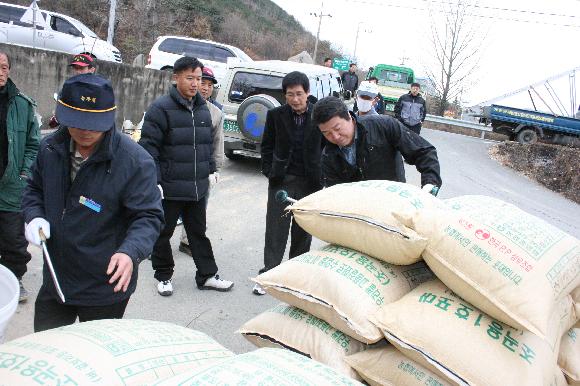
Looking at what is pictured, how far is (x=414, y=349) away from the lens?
193 centimetres

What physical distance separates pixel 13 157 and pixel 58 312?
1.45 meters

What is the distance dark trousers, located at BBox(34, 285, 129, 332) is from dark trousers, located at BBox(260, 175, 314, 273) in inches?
75.0

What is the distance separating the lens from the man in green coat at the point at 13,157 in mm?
3205

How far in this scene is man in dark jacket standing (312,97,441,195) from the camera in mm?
3088

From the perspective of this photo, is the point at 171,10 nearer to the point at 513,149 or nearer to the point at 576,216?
the point at 513,149

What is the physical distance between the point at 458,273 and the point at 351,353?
0.56 m

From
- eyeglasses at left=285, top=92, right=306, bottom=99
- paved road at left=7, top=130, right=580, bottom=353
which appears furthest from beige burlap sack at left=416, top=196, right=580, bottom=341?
eyeglasses at left=285, top=92, right=306, bottom=99

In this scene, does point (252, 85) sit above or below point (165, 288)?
above

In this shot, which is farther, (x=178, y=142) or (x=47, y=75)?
(x=47, y=75)

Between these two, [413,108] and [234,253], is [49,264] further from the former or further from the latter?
[413,108]

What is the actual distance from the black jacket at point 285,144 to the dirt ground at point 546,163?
353 inches

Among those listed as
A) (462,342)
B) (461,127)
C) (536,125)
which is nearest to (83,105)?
(462,342)

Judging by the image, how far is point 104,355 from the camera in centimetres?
156

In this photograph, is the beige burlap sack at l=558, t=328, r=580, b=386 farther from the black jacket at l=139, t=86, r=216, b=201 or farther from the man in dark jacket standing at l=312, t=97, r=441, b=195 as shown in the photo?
the black jacket at l=139, t=86, r=216, b=201
